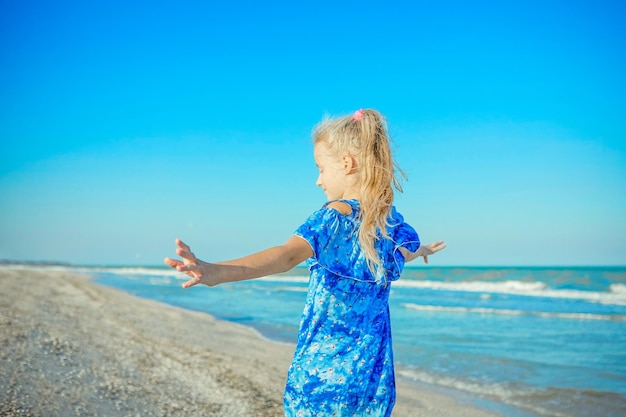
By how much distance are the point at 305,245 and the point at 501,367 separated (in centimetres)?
711

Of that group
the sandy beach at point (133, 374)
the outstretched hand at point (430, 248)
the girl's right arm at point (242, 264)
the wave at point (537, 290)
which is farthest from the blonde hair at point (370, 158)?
the wave at point (537, 290)

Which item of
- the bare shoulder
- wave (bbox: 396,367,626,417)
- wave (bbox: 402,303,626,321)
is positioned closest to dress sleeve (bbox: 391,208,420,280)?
the bare shoulder

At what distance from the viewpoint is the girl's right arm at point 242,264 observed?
5.47 ft

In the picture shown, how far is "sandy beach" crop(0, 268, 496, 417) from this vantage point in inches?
170

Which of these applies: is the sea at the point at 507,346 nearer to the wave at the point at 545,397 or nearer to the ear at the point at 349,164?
the wave at the point at 545,397

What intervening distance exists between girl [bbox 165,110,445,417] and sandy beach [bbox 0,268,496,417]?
2659 mm

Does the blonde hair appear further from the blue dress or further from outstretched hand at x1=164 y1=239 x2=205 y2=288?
outstretched hand at x1=164 y1=239 x2=205 y2=288

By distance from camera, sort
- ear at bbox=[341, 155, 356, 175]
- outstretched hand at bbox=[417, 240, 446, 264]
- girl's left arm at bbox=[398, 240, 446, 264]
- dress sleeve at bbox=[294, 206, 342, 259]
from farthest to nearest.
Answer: outstretched hand at bbox=[417, 240, 446, 264] → girl's left arm at bbox=[398, 240, 446, 264] → ear at bbox=[341, 155, 356, 175] → dress sleeve at bbox=[294, 206, 342, 259]

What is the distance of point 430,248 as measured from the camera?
3.10 metres

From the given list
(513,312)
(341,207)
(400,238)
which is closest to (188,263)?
(341,207)

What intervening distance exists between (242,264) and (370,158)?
2.72 feet

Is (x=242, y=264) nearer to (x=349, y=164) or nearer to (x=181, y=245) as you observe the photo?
(x=181, y=245)

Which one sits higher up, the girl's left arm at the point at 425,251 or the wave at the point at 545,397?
the girl's left arm at the point at 425,251

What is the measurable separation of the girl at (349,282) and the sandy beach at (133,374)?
2659 mm
